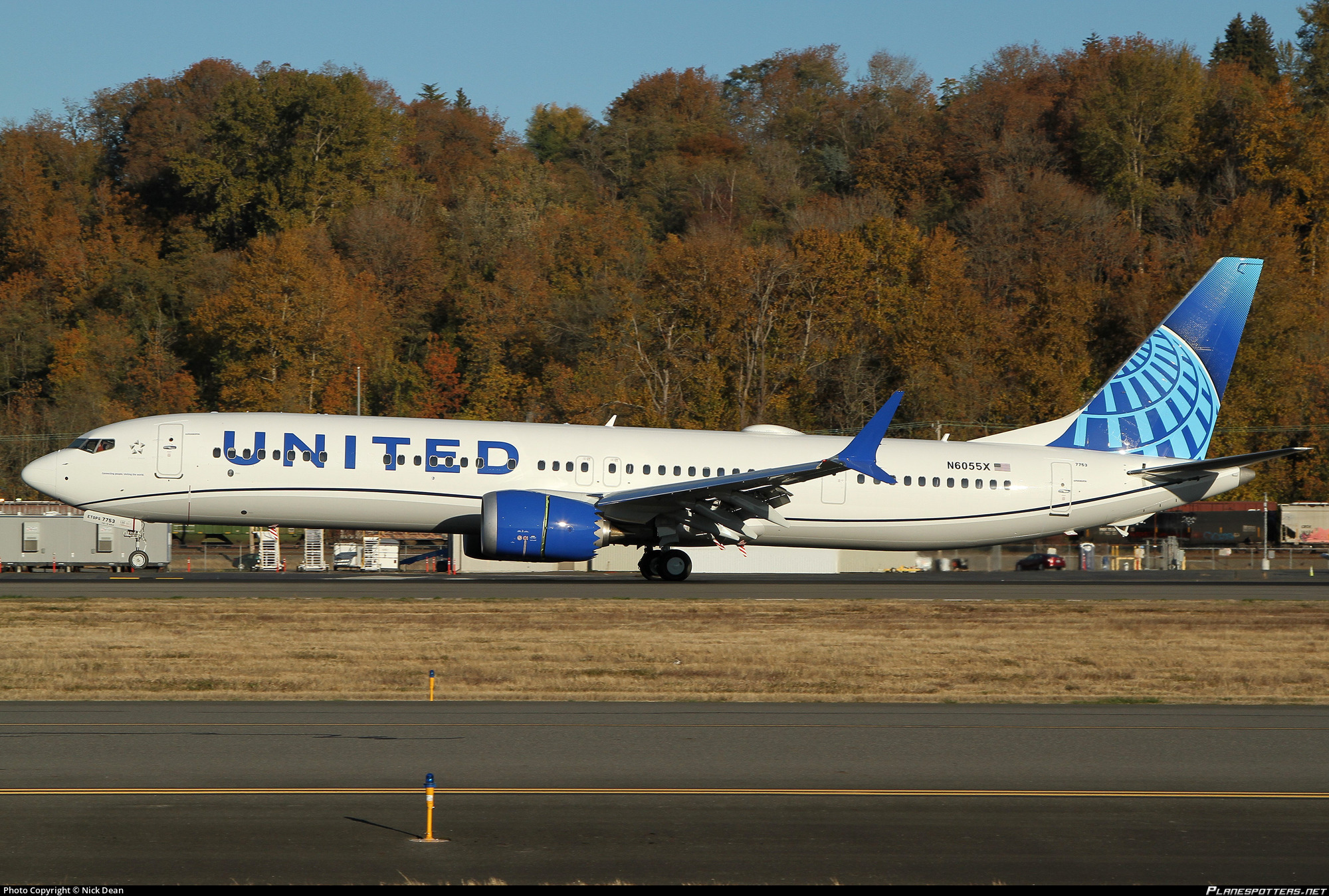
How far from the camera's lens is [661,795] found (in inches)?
392

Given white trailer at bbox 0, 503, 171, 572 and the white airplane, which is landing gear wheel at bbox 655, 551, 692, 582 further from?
white trailer at bbox 0, 503, 171, 572

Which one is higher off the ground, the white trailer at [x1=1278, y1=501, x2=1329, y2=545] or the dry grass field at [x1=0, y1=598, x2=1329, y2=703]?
the white trailer at [x1=1278, y1=501, x2=1329, y2=545]

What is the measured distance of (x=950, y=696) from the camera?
51.0 ft

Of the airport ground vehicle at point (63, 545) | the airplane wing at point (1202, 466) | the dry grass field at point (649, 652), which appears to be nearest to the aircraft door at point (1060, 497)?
the airplane wing at point (1202, 466)

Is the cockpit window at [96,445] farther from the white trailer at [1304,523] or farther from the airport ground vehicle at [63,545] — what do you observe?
the white trailer at [1304,523]

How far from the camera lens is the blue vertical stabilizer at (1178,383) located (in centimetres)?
3359

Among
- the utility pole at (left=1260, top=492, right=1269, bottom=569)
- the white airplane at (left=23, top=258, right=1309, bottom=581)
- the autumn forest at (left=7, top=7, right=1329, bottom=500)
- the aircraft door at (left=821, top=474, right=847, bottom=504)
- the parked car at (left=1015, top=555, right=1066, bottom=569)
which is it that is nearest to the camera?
the white airplane at (left=23, top=258, right=1309, bottom=581)

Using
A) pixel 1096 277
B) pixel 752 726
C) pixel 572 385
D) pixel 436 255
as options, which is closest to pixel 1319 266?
pixel 1096 277

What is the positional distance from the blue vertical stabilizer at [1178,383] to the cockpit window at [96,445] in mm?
21868

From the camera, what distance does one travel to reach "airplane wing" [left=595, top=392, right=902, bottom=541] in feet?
Answer: 91.9

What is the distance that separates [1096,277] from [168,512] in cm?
6879

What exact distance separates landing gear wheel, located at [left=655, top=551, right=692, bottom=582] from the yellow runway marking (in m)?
20.6

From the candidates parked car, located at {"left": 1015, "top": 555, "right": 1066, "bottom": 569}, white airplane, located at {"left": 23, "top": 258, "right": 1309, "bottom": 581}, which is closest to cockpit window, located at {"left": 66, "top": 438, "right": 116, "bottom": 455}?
white airplane, located at {"left": 23, "top": 258, "right": 1309, "bottom": 581}

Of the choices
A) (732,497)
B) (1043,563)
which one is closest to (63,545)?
(732,497)
